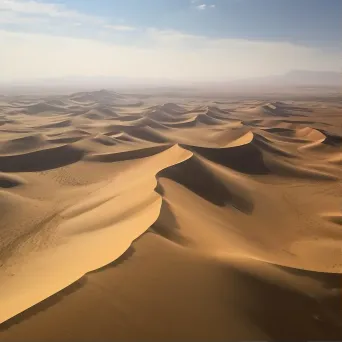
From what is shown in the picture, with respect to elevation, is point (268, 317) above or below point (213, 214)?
above

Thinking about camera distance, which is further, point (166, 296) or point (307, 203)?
point (307, 203)

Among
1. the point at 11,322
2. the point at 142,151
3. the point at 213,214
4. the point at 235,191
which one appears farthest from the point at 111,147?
the point at 11,322

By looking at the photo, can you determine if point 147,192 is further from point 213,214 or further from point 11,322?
point 11,322

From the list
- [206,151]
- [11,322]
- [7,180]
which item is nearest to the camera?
[11,322]

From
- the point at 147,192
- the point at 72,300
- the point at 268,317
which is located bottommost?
the point at 147,192

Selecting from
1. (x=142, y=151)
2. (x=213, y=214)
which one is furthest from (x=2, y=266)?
(x=142, y=151)

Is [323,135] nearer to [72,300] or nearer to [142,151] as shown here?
[142,151]

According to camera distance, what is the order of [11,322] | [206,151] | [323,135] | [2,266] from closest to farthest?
[11,322] < [2,266] < [206,151] < [323,135]
